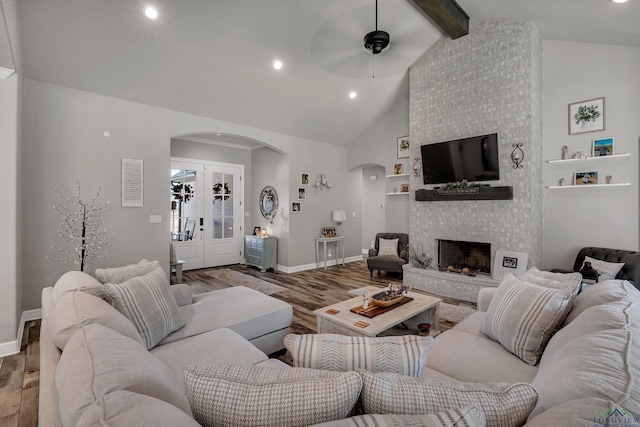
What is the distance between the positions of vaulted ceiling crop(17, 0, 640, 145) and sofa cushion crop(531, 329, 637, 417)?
387cm

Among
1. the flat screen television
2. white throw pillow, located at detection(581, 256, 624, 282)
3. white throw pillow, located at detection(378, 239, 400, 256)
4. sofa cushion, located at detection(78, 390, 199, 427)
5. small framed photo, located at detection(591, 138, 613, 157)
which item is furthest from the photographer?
white throw pillow, located at detection(378, 239, 400, 256)

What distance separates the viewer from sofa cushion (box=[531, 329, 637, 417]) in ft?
2.66

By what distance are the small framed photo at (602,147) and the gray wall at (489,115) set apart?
23.6 inches

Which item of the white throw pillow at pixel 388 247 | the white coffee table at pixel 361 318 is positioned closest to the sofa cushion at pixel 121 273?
the white coffee table at pixel 361 318

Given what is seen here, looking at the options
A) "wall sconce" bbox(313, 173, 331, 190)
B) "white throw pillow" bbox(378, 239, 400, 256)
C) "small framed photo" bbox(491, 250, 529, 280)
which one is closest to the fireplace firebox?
"small framed photo" bbox(491, 250, 529, 280)

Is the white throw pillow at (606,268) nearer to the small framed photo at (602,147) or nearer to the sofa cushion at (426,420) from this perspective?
the small framed photo at (602,147)

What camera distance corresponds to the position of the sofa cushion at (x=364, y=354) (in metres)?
1.05

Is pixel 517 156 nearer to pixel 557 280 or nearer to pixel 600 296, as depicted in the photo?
pixel 557 280

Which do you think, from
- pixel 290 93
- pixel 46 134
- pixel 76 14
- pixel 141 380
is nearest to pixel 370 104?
pixel 290 93

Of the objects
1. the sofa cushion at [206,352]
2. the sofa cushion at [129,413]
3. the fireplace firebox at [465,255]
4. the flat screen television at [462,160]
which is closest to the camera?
the sofa cushion at [129,413]

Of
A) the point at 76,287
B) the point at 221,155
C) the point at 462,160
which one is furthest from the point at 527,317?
the point at 221,155

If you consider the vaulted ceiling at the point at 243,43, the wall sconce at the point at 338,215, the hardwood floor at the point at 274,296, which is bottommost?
the hardwood floor at the point at 274,296

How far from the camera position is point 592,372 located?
2.93 ft

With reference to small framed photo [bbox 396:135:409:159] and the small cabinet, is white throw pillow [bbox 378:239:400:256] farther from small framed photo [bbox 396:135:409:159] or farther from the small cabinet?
the small cabinet
